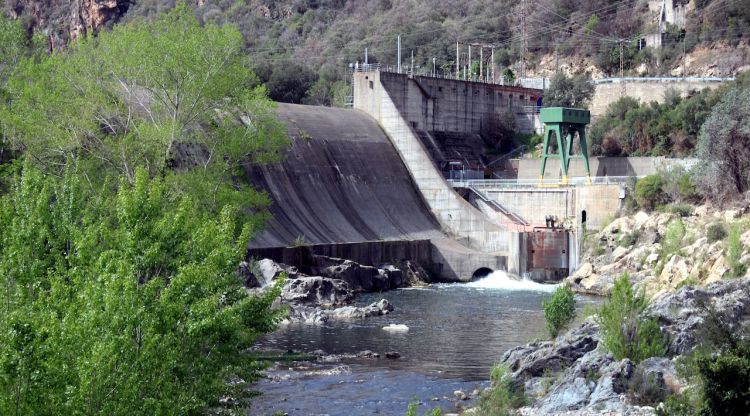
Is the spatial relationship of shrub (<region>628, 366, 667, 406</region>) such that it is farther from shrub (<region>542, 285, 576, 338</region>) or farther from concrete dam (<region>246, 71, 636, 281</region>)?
concrete dam (<region>246, 71, 636, 281</region>)

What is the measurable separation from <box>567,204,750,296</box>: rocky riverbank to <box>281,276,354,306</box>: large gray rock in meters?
10.7

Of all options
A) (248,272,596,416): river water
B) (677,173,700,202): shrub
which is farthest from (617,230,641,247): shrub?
(248,272,596,416): river water

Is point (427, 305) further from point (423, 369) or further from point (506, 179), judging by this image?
point (506, 179)

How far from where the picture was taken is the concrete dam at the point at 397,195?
5484 cm

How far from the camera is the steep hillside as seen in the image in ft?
285

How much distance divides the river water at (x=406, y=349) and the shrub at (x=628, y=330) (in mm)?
3972

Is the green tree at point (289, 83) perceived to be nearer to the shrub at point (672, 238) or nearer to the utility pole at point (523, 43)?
the utility pole at point (523, 43)

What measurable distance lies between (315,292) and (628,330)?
2019 cm

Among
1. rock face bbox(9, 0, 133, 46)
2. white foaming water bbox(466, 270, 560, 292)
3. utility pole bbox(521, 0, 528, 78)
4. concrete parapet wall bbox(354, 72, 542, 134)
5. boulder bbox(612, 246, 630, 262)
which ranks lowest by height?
white foaming water bbox(466, 270, 560, 292)

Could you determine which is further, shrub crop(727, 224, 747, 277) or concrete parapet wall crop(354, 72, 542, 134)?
concrete parapet wall crop(354, 72, 542, 134)

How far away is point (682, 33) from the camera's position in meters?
88.1

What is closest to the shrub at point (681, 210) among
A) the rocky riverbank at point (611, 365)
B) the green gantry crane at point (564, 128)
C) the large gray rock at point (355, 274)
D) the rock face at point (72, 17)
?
the green gantry crane at point (564, 128)

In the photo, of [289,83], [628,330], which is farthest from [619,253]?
[289,83]

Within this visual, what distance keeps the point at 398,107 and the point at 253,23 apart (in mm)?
53660
